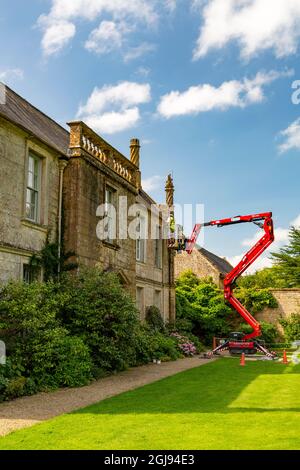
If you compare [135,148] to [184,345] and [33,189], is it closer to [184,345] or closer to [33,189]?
[184,345]

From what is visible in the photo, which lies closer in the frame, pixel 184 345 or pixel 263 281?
pixel 184 345

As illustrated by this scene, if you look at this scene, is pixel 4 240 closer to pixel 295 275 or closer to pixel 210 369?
pixel 210 369

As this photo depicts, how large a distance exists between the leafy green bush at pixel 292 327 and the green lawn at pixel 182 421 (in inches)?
669

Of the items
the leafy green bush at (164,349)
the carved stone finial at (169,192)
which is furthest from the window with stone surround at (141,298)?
the carved stone finial at (169,192)

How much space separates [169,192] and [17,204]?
17285mm

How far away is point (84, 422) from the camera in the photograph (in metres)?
7.55

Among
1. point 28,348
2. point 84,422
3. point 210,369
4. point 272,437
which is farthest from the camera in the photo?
point 210,369

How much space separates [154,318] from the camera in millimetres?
22984

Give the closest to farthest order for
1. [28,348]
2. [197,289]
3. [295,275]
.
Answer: [28,348] → [197,289] → [295,275]

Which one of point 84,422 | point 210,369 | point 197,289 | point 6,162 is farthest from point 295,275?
point 84,422

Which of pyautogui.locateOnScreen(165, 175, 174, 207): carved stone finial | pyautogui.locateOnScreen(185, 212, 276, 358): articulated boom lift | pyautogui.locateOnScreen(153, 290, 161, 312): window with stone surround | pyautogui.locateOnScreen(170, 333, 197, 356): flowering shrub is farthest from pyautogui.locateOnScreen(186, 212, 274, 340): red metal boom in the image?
pyautogui.locateOnScreen(165, 175, 174, 207): carved stone finial

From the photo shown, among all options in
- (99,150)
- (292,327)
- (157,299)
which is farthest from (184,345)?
(99,150)

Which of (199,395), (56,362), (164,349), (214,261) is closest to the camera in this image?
(199,395)
